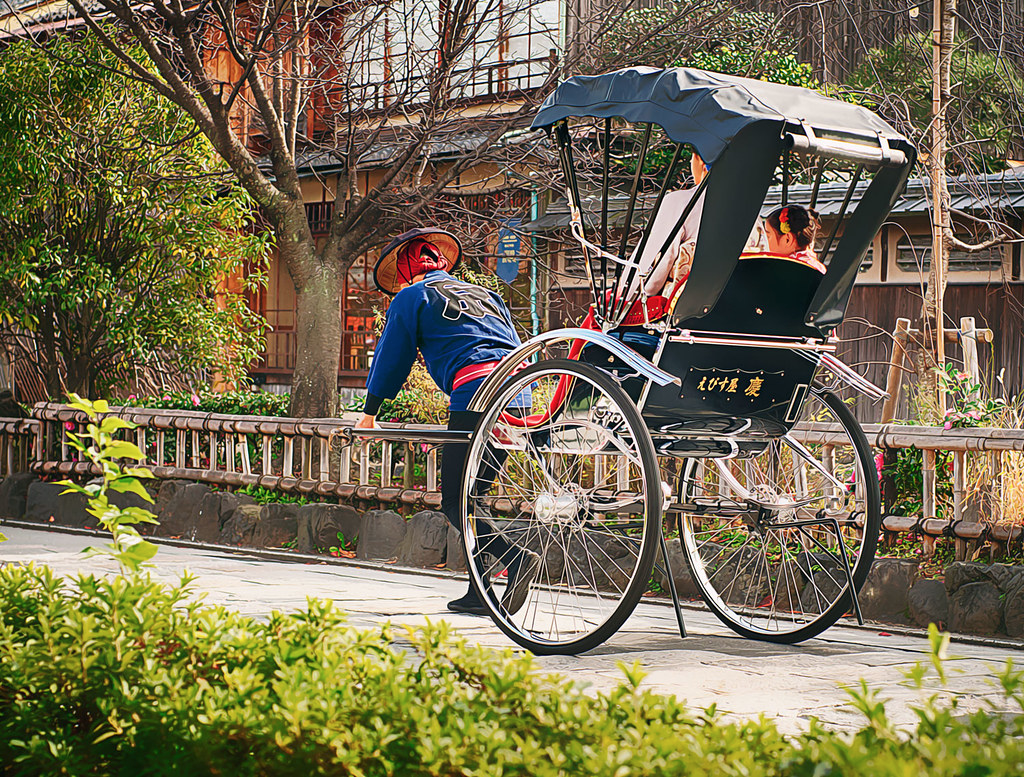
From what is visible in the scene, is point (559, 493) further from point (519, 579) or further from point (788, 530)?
point (788, 530)

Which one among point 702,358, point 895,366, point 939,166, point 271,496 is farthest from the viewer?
point 271,496

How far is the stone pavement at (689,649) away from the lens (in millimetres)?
4355

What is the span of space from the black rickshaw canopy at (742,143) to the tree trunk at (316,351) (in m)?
5.05

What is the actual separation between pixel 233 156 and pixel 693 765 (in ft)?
27.7

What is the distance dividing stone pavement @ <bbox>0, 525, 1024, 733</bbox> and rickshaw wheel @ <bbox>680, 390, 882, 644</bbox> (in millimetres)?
231

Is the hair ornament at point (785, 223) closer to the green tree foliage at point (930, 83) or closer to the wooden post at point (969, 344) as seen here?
the wooden post at point (969, 344)

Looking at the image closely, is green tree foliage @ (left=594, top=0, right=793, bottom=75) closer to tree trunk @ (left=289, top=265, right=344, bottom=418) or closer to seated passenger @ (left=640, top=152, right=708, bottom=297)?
tree trunk @ (left=289, top=265, right=344, bottom=418)

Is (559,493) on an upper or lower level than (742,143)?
lower

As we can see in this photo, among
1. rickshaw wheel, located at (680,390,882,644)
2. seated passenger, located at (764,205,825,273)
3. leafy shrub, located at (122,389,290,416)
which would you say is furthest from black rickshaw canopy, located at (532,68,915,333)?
leafy shrub, located at (122,389,290,416)

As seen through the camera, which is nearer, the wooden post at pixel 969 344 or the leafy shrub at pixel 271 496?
the wooden post at pixel 969 344

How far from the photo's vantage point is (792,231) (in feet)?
17.5

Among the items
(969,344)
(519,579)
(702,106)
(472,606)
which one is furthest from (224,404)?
(702,106)

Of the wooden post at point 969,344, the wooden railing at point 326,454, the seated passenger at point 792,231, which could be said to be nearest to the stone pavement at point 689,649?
the wooden railing at point 326,454

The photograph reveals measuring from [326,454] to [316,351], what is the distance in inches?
54.8
